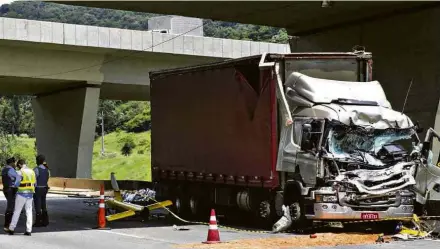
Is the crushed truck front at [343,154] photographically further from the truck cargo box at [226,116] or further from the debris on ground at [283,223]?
the truck cargo box at [226,116]

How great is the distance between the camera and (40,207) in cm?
1941

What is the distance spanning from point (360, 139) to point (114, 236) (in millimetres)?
5460

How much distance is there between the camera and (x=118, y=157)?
288 ft

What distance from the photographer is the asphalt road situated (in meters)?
15.0

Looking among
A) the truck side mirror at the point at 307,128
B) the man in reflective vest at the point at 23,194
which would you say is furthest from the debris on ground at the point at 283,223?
the man in reflective vest at the point at 23,194

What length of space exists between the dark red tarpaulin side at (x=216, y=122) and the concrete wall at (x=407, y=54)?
638 cm

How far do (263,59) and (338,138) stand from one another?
2395 millimetres

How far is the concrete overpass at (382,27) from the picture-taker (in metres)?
22.5

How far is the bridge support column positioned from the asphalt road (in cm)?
2215

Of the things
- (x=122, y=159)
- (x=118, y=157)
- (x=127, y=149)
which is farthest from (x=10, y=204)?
(x=127, y=149)

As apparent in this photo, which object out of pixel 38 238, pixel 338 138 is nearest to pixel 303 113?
pixel 338 138

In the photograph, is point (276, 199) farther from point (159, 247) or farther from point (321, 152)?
point (159, 247)

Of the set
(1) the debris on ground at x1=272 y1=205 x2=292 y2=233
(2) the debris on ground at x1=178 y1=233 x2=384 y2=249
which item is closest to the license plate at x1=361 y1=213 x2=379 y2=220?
(2) the debris on ground at x1=178 y1=233 x2=384 y2=249

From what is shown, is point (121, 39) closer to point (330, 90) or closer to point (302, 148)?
point (330, 90)
